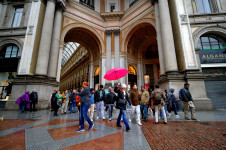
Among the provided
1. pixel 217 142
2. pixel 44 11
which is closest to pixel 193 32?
pixel 217 142

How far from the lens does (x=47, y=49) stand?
10.2 metres

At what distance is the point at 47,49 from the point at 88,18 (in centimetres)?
847

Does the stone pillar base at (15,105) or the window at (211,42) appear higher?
the window at (211,42)

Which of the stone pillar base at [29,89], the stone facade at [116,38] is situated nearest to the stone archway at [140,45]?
the stone facade at [116,38]

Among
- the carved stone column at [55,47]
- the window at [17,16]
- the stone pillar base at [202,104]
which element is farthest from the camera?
the window at [17,16]

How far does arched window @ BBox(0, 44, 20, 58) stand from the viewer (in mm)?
10922

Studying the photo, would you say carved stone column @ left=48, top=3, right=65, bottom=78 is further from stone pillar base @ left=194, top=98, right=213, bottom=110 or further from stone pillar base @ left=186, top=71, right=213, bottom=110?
stone pillar base @ left=194, top=98, right=213, bottom=110

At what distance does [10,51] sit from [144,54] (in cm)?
1797

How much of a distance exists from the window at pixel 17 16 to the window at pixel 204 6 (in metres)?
18.8

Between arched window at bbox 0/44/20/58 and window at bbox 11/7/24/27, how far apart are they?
257 centimetres

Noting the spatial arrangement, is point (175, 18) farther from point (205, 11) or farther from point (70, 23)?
point (70, 23)

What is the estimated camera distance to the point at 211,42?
10.3m

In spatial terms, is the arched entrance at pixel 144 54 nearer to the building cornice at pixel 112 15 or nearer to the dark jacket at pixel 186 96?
the building cornice at pixel 112 15

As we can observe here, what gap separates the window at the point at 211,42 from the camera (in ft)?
33.3
